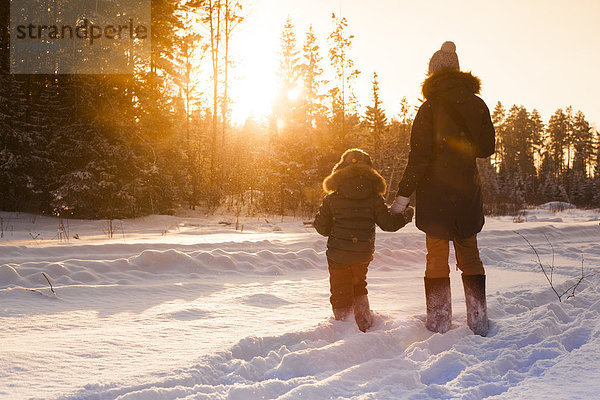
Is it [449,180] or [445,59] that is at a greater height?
[445,59]

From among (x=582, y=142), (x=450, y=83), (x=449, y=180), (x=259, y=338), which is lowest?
(x=259, y=338)

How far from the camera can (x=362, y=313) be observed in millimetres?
3523

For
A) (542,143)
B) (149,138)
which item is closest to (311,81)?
(149,138)

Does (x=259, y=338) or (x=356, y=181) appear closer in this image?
(x=259, y=338)

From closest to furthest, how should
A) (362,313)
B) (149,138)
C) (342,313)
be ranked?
(362,313) < (342,313) < (149,138)

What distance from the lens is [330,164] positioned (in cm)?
2258

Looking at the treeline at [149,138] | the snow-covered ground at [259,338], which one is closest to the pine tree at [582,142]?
the treeline at [149,138]

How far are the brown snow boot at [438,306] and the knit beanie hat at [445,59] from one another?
70.0 inches

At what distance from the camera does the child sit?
12.0 feet

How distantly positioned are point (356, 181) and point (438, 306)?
1.23 m

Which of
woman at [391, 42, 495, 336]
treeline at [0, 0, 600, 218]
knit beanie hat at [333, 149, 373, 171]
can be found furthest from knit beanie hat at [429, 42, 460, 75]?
treeline at [0, 0, 600, 218]

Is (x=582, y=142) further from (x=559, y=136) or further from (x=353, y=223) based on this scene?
(x=353, y=223)

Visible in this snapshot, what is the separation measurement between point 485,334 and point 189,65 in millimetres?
29143

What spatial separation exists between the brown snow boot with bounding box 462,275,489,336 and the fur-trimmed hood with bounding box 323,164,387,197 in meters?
1.04
